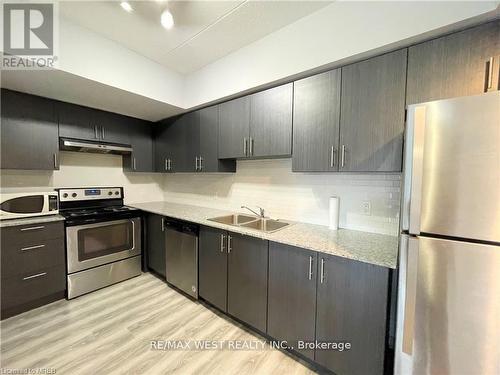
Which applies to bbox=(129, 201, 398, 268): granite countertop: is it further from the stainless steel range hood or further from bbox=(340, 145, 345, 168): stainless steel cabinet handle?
the stainless steel range hood

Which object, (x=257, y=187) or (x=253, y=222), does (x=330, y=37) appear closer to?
(x=257, y=187)

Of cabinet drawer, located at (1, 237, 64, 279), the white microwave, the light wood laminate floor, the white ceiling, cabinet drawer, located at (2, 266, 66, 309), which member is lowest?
the light wood laminate floor

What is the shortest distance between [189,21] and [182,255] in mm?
2257

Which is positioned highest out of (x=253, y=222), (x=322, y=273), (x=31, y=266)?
(x=253, y=222)

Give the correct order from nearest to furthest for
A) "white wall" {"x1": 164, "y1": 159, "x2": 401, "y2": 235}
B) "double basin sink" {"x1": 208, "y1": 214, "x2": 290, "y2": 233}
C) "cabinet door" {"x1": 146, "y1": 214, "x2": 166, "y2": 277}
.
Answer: "white wall" {"x1": 164, "y1": 159, "x2": 401, "y2": 235} < "double basin sink" {"x1": 208, "y1": 214, "x2": 290, "y2": 233} < "cabinet door" {"x1": 146, "y1": 214, "x2": 166, "y2": 277}

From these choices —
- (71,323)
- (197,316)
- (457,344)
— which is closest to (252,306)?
(197,316)

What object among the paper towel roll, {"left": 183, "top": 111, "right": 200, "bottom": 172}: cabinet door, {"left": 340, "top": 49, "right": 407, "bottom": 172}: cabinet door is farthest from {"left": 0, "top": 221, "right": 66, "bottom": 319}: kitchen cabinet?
{"left": 340, "top": 49, "right": 407, "bottom": 172}: cabinet door

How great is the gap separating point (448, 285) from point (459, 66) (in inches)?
46.5

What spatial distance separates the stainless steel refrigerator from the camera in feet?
2.82

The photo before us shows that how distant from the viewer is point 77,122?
100 inches

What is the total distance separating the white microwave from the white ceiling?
1726 millimetres

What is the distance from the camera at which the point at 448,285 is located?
94 cm

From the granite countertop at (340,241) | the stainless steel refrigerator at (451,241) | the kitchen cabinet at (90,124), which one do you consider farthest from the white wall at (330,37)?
the kitchen cabinet at (90,124)

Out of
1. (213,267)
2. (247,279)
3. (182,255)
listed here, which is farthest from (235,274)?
(182,255)
